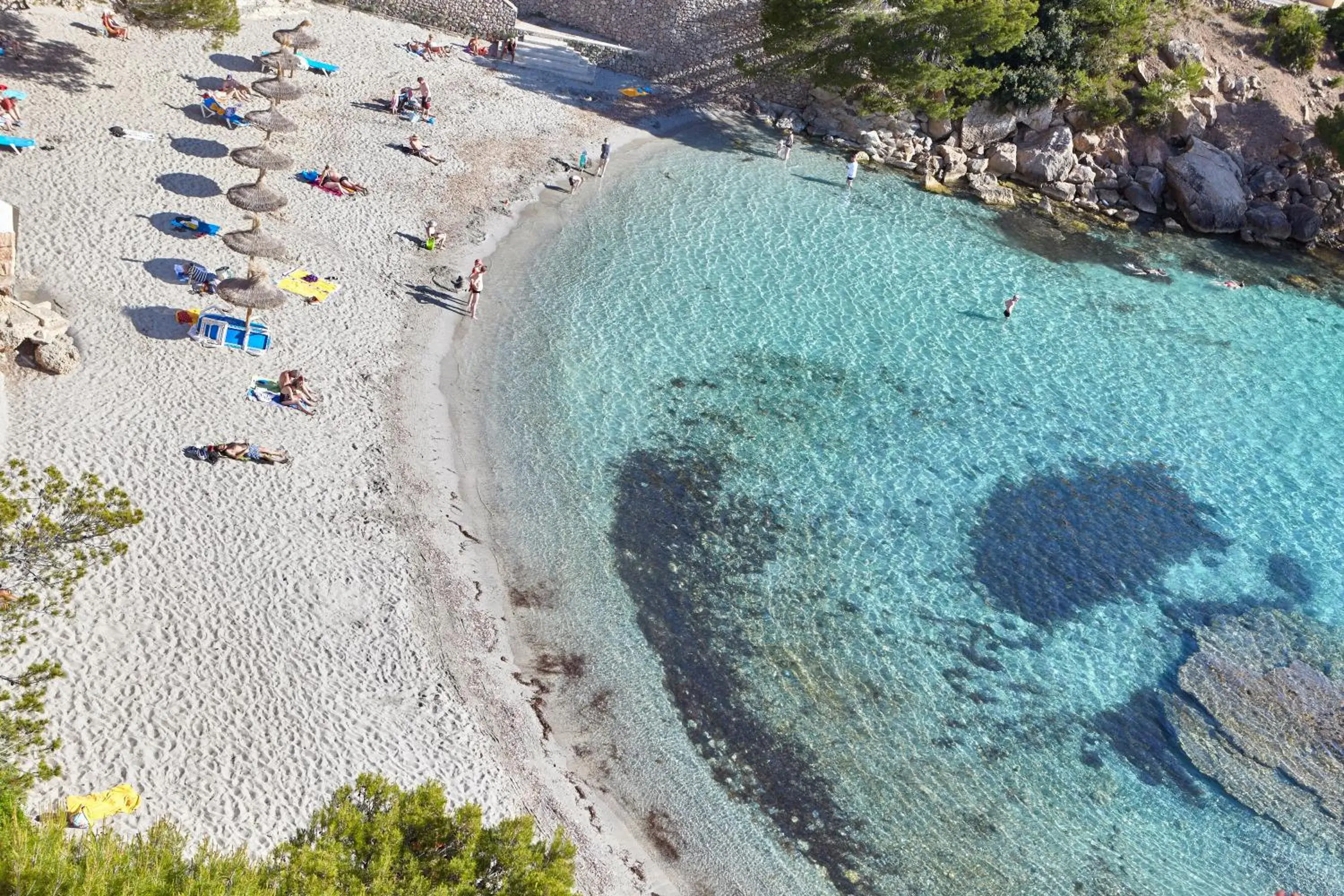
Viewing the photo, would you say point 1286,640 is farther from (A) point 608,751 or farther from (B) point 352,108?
(B) point 352,108

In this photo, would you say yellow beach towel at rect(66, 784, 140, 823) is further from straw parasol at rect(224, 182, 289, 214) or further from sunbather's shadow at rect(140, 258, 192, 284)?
straw parasol at rect(224, 182, 289, 214)

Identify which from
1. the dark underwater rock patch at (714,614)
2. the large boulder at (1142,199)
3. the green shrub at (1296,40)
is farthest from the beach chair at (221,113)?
the green shrub at (1296,40)

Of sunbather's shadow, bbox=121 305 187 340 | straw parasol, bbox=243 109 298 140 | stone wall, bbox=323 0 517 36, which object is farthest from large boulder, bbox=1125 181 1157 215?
sunbather's shadow, bbox=121 305 187 340

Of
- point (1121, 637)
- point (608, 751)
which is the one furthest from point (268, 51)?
point (1121, 637)

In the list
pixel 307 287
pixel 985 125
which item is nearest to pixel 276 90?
pixel 307 287

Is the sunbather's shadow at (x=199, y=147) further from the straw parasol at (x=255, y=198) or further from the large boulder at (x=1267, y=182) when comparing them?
the large boulder at (x=1267, y=182)

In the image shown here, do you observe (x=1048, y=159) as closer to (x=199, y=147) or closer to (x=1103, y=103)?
(x=1103, y=103)
